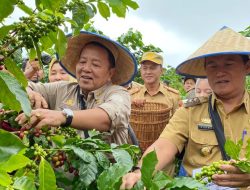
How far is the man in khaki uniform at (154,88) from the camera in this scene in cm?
492

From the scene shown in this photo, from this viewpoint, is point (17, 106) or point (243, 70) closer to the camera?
point (17, 106)

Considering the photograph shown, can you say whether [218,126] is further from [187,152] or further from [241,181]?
[241,181]

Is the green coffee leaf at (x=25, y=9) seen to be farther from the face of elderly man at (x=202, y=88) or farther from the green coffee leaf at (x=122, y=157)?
the face of elderly man at (x=202, y=88)

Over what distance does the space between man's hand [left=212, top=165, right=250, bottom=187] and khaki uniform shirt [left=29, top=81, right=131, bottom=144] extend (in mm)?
743

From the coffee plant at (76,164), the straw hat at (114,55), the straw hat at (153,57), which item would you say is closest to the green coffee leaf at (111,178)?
the coffee plant at (76,164)

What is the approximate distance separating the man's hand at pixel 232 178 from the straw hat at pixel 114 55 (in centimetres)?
119

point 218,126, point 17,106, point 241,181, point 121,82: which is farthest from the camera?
point 121,82

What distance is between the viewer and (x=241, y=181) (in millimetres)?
1765

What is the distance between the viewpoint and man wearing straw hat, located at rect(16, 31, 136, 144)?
2320 millimetres

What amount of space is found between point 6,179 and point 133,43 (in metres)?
7.26

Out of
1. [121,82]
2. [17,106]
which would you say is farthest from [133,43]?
[17,106]

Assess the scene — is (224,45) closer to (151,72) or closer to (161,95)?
(161,95)

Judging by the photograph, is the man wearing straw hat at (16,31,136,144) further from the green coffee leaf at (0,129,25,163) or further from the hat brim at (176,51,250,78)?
the green coffee leaf at (0,129,25,163)

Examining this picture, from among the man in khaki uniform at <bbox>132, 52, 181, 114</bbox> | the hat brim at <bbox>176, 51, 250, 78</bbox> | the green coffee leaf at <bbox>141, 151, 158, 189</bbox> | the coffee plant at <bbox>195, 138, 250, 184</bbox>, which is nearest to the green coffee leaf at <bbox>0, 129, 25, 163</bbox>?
the green coffee leaf at <bbox>141, 151, 158, 189</bbox>
